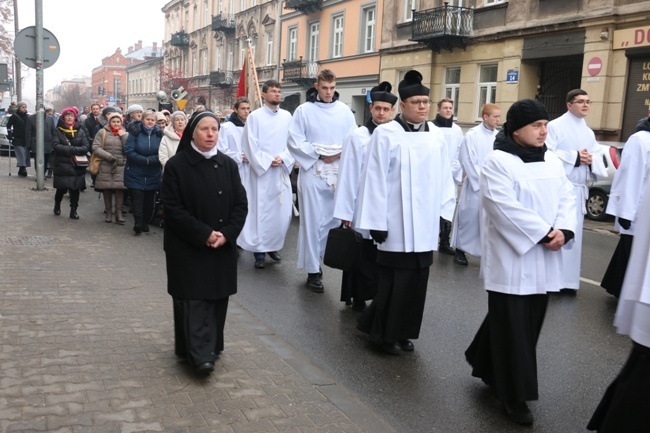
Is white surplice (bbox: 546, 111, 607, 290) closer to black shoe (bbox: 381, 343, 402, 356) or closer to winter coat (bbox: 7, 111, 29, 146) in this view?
black shoe (bbox: 381, 343, 402, 356)

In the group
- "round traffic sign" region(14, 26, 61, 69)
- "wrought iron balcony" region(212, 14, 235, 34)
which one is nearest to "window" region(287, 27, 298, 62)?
"wrought iron balcony" region(212, 14, 235, 34)

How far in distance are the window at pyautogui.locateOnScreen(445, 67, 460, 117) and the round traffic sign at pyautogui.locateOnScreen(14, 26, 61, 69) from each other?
49.3 feet

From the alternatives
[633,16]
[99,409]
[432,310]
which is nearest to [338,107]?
[432,310]

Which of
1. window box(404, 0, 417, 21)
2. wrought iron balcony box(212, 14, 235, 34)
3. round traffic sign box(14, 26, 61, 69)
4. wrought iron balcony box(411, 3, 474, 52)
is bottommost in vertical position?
round traffic sign box(14, 26, 61, 69)

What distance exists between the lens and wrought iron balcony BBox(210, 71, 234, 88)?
50969 mm

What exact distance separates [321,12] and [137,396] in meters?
33.8

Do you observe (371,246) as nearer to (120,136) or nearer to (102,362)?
(102,362)

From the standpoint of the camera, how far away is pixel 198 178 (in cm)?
477

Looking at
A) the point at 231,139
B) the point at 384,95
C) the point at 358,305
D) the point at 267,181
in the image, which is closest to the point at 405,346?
the point at 358,305

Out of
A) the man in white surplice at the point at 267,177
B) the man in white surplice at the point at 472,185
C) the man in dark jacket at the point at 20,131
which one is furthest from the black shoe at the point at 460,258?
the man in dark jacket at the point at 20,131

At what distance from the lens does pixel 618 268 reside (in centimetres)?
720

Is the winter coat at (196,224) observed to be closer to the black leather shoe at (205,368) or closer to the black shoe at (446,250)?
the black leather shoe at (205,368)

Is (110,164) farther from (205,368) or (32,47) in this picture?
(205,368)

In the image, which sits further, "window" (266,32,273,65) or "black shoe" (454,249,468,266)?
"window" (266,32,273,65)
